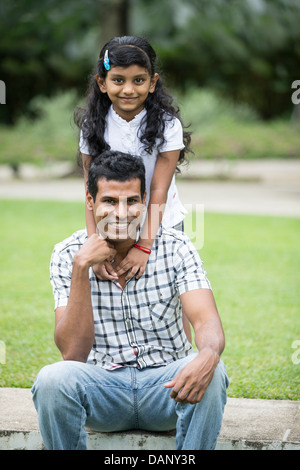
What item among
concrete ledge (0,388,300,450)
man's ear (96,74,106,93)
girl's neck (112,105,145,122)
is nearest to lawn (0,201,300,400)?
concrete ledge (0,388,300,450)

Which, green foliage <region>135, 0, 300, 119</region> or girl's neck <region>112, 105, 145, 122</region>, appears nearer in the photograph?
girl's neck <region>112, 105, 145, 122</region>

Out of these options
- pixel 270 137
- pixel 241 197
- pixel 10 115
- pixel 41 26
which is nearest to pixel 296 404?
pixel 241 197

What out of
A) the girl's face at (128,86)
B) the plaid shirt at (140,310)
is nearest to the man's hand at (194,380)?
the plaid shirt at (140,310)

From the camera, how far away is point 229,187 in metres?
13.9

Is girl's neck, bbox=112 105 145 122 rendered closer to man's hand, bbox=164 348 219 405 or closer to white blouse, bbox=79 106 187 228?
white blouse, bbox=79 106 187 228

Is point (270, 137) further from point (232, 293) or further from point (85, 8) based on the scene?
point (232, 293)

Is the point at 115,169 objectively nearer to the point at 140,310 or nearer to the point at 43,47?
the point at 140,310

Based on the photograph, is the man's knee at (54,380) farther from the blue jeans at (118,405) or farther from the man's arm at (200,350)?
the man's arm at (200,350)

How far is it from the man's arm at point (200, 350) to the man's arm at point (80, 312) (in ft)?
1.14

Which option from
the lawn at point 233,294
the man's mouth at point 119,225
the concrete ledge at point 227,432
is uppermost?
the man's mouth at point 119,225

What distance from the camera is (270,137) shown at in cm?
1773

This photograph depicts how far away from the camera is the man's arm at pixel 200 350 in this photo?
2.09 m

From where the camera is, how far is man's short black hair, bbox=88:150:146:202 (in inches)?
96.1

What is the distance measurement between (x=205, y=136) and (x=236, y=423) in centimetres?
1417
